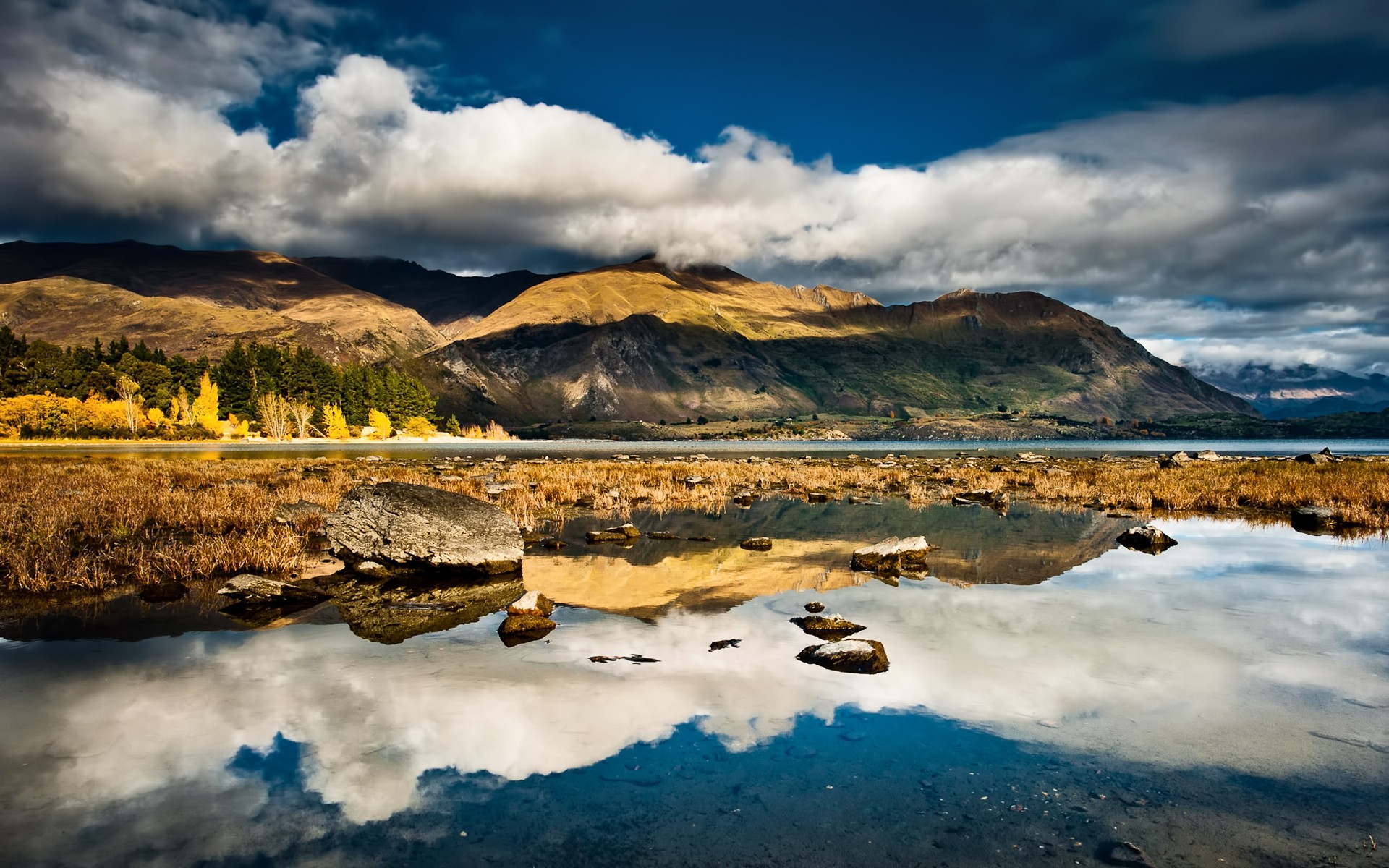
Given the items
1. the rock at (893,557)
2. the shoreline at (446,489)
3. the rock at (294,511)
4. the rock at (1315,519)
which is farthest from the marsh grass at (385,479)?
the rock at (893,557)

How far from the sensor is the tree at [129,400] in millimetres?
153375

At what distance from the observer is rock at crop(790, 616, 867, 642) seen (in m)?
15.6

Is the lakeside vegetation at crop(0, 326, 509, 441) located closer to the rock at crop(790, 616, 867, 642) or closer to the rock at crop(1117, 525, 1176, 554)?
the rock at crop(790, 616, 867, 642)

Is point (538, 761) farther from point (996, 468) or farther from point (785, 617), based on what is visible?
point (996, 468)

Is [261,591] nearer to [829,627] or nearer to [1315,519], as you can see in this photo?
[829,627]

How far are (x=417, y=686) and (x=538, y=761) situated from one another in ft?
11.9

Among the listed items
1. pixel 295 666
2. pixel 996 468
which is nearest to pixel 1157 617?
pixel 295 666

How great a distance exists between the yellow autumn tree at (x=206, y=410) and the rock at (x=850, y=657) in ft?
642

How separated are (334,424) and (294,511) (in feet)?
612

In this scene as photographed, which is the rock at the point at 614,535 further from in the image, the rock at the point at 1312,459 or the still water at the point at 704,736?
the rock at the point at 1312,459

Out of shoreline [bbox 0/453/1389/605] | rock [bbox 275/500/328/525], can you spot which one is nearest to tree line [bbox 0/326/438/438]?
shoreline [bbox 0/453/1389/605]

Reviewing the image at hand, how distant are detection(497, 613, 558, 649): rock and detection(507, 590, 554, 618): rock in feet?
0.34

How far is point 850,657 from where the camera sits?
44.0 ft

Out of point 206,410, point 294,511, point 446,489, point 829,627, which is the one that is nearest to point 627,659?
point 829,627
